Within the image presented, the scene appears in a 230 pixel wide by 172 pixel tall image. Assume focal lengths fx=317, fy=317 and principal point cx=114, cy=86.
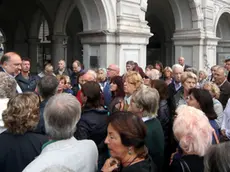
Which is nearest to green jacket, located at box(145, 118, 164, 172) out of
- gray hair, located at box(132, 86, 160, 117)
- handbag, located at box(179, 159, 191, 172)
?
gray hair, located at box(132, 86, 160, 117)

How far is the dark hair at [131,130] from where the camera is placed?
7.02 ft

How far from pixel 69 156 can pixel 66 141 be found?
147mm

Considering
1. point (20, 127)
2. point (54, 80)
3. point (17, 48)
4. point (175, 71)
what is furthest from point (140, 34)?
point (17, 48)

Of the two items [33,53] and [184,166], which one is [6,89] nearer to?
[184,166]

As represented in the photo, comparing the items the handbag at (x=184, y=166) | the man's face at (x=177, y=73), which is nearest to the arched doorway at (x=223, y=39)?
the man's face at (x=177, y=73)

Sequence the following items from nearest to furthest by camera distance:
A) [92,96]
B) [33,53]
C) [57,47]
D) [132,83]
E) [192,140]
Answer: [192,140] < [92,96] < [132,83] < [57,47] < [33,53]

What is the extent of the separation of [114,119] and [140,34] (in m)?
→ 7.59

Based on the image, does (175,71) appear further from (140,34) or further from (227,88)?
(140,34)

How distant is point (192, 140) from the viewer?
2385 millimetres

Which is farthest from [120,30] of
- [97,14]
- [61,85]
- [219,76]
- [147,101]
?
[147,101]

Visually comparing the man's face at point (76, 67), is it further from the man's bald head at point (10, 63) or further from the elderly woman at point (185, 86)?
the elderly woman at point (185, 86)

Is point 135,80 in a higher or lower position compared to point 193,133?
higher

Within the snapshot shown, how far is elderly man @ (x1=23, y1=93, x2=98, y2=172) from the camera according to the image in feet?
7.02

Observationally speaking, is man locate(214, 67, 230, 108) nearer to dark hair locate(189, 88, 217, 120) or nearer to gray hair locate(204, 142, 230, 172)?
dark hair locate(189, 88, 217, 120)
